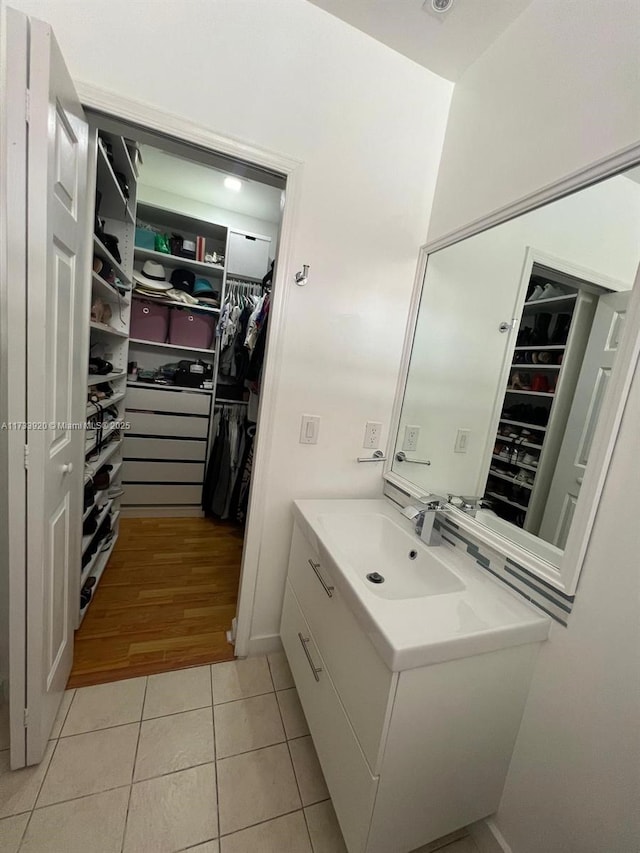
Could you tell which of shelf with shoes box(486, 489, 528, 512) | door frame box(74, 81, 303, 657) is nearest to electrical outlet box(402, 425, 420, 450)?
shelf with shoes box(486, 489, 528, 512)

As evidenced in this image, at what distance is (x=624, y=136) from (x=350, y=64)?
39.9 inches

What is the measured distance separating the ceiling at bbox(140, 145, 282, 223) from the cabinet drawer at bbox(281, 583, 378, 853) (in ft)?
8.41

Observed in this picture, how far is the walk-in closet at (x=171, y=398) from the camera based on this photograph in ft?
5.57

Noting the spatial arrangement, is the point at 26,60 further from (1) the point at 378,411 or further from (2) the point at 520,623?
(2) the point at 520,623

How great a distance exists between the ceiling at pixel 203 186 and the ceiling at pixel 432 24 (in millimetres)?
1053

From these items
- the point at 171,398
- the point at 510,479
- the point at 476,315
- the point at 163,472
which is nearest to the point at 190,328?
the point at 171,398

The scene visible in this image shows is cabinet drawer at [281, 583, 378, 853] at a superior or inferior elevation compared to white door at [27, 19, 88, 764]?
inferior

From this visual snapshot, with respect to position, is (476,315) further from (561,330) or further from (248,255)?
(248,255)

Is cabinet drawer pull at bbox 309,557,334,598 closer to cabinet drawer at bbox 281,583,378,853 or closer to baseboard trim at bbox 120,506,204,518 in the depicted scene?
cabinet drawer at bbox 281,583,378,853

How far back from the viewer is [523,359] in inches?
47.3

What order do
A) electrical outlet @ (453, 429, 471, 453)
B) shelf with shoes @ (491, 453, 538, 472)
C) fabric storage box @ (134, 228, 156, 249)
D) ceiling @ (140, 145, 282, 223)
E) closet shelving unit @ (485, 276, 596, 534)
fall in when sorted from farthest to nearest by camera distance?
fabric storage box @ (134, 228, 156, 249)
ceiling @ (140, 145, 282, 223)
electrical outlet @ (453, 429, 471, 453)
shelf with shoes @ (491, 453, 538, 472)
closet shelving unit @ (485, 276, 596, 534)

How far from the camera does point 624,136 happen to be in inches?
31.4

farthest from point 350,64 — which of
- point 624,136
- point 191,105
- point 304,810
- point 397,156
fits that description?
point 304,810

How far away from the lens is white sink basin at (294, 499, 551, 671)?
2.52 ft
